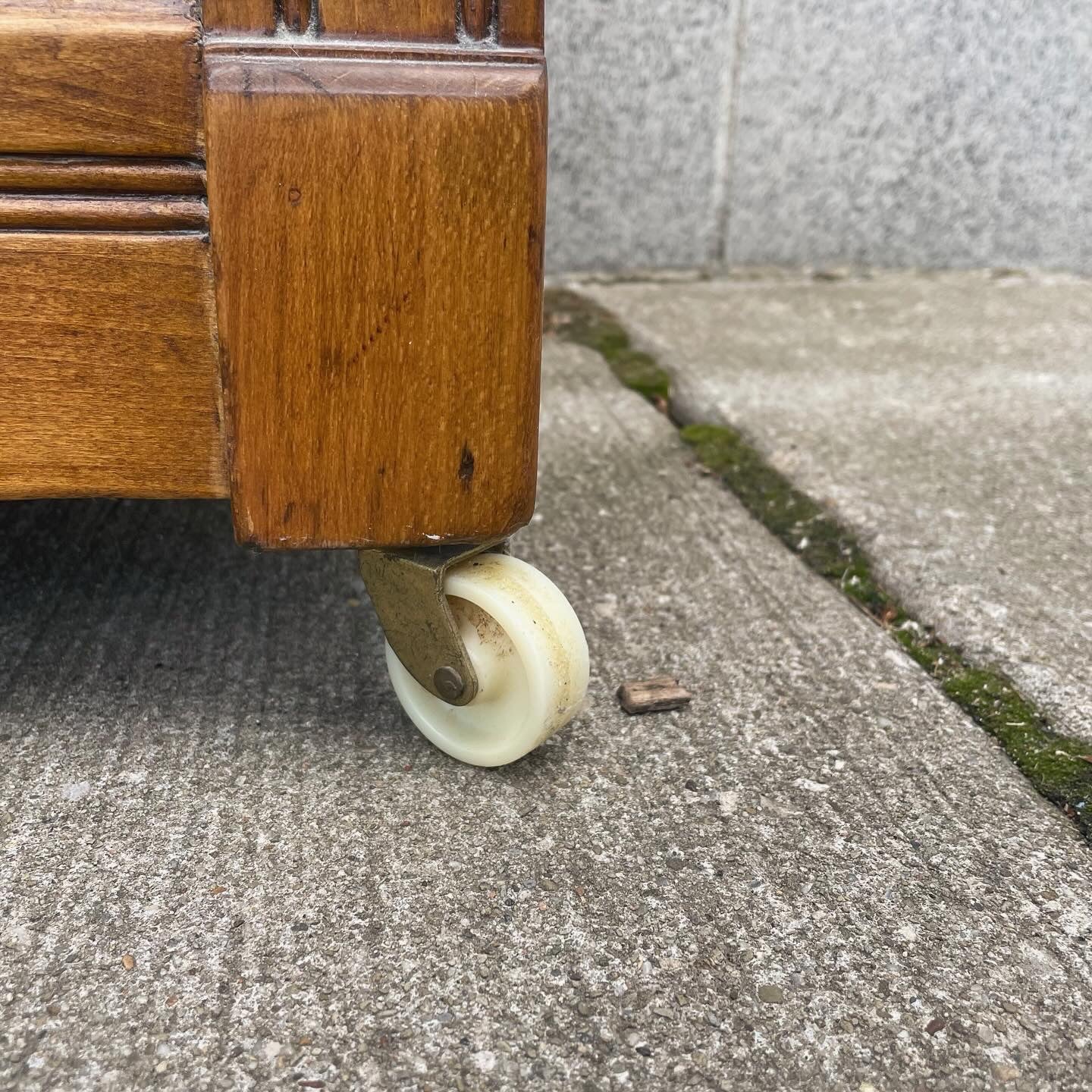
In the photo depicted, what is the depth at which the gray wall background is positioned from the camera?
2.50m

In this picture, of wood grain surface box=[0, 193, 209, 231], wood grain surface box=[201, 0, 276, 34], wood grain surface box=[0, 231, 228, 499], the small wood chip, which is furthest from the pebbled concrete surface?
wood grain surface box=[201, 0, 276, 34]

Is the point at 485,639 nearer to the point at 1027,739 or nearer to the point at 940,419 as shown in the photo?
the point at 1027,739

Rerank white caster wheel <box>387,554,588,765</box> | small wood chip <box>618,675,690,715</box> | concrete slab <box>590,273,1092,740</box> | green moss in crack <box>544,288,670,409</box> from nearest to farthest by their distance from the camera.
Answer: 1. white caster wheel <box>387,554,588,765</box>
2. small wood chip <box>618,675,690,715</box>
3. concrete slab <box>590,273,1092,740</box>
4. green moss in crack <box>544,288,670,409</box>

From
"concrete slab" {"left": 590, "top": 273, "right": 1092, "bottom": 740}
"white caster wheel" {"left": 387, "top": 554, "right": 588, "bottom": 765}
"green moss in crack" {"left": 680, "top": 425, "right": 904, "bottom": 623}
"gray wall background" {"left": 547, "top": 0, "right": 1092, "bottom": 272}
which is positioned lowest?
"green moss in crack" {"left": 680, "top": 425, "right": 904, "bottom": 623}

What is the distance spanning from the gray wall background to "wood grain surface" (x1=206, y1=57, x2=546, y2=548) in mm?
1810

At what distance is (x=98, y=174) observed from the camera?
2.59ft

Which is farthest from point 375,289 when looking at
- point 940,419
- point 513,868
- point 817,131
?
point 817,131

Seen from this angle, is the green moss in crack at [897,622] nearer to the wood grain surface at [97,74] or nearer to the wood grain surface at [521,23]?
the wood grain surface at [521,23]

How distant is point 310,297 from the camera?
2.62 feet

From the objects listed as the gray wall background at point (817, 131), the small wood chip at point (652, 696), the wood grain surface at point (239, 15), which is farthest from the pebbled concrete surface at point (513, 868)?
the gray wall background at point (817, 131)

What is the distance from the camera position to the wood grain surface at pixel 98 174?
785 mm

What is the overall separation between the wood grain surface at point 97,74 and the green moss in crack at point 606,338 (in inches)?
48.1

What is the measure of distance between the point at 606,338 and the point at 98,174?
1474 millimetres

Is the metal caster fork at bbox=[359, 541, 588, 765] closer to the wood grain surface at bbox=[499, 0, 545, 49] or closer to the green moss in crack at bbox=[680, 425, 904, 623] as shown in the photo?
the wood grain surface at bbox=[499, 0, 545, 49]
